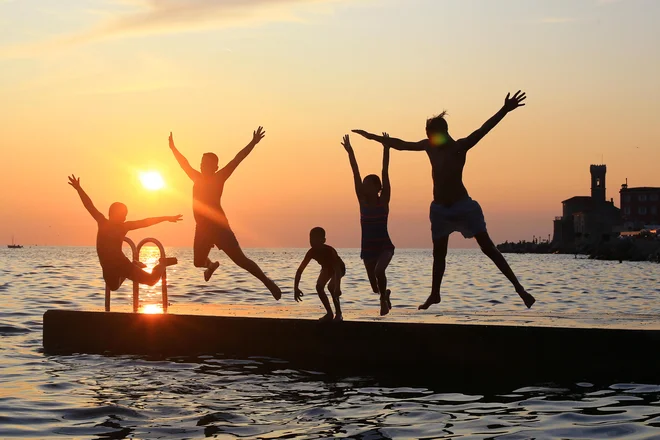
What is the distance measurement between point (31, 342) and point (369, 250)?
6265mm

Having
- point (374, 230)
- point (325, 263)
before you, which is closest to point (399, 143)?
point (374, 230)

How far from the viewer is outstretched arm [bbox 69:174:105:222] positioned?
42.8 feet

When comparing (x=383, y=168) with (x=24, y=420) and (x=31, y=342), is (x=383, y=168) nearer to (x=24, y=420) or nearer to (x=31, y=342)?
(x=24, y=420)

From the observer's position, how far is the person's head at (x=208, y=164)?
12734mm

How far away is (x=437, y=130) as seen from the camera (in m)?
11.4

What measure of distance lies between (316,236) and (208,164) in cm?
234

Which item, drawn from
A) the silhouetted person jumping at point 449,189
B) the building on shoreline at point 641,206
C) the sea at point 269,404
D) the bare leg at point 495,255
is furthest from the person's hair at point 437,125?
the building on shoreline at point 641,206

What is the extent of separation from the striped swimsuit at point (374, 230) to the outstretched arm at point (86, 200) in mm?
4111

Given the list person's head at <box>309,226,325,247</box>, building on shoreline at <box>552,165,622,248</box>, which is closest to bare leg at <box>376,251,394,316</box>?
person's head at <box>309,226,325,247</box>

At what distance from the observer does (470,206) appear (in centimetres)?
1123

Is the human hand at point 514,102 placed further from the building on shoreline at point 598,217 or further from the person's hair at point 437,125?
the building on shoreline at point 598,217

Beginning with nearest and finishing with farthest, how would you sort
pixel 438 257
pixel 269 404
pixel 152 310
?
pixel 269 404 < pixel 438 257 < pixel 152 310

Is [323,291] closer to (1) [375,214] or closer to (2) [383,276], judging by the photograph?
(2) [383,276]

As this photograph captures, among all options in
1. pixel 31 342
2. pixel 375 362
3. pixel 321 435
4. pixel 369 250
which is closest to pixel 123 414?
pixel 321 435
